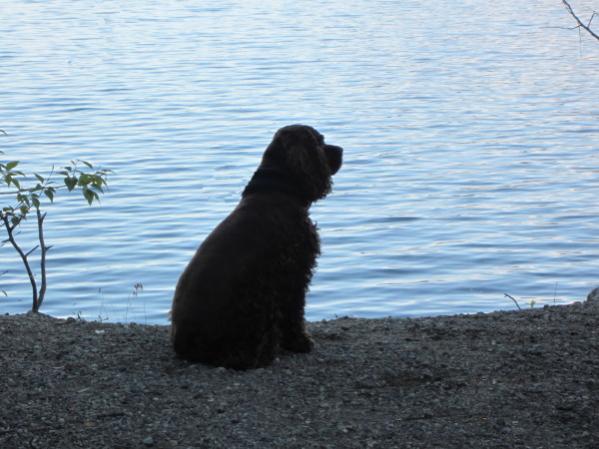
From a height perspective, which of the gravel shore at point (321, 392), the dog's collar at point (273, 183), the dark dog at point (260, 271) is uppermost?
the dog's collar at point (273, 183)

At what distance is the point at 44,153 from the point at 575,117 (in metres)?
9.11

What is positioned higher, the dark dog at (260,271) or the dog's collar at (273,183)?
the dog's collar at (273,183)

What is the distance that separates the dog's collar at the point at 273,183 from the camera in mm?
6762

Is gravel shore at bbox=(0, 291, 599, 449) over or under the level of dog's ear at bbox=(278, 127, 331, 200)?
under

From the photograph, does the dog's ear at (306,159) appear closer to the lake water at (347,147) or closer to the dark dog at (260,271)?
the dark dog at (260,271)

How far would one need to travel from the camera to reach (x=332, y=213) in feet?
46.2

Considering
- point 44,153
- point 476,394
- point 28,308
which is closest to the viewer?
point 476,394

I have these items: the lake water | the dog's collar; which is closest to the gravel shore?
the dog's collar

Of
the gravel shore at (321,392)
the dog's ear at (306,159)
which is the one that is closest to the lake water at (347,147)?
the gravel shore at (321,392)

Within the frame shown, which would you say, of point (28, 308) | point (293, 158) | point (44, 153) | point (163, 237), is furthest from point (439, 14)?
point (293, 158)

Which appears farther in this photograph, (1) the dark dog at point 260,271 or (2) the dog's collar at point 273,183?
(2) the dog's collar at point 273,183

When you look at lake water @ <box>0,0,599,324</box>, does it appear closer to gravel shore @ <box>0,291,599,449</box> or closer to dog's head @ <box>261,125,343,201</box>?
gravel shore @ <box>0,291,599,449</box>

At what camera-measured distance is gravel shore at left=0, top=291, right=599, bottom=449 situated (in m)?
5.36

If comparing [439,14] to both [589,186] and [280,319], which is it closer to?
[589,186]
